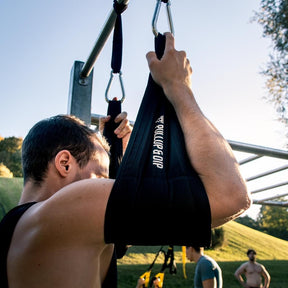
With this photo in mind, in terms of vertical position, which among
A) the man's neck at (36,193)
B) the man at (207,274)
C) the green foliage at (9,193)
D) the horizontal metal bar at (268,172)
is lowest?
the green foliage at (9,193)

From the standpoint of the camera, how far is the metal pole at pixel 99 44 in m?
1.88

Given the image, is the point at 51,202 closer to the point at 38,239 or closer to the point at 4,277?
the point at 38,239

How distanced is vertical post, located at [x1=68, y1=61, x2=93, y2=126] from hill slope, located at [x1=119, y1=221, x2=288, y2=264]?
47.9 feet

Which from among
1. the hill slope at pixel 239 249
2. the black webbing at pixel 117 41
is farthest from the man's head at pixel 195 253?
the hill slope at pixel 239 249

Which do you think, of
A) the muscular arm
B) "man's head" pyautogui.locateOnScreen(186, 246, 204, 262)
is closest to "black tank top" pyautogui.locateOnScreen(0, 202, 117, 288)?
the muscular arm

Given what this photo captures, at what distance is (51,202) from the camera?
0.98 meters

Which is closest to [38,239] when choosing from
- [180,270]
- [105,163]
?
[105,163]

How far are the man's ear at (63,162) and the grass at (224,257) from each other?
41.1ft

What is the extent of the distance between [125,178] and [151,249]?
58.1ft

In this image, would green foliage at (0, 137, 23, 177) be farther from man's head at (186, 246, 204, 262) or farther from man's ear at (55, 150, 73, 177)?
man's ear at (55, 150, 73, 177)

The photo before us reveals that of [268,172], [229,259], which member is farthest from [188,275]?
→ [268,172]

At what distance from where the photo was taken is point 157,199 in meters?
0.88

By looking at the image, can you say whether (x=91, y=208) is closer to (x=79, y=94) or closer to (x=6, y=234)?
(x=6, y=234)

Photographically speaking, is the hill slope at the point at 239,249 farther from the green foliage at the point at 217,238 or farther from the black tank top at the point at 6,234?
the black tank top at the point at 6,234
